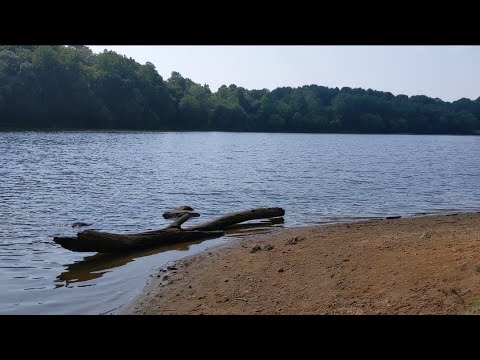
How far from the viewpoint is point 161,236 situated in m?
A: 13.3

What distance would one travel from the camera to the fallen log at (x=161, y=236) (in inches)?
446

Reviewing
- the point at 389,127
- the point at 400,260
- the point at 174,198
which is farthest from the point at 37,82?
the point at 389,127

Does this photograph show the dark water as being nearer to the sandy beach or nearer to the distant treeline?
the sandy beach

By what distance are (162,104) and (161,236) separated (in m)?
109

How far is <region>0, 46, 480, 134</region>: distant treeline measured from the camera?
9012cm

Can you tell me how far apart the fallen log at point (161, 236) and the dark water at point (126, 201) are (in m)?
0.35

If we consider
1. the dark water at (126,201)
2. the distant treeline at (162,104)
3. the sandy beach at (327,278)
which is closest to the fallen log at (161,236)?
the dark water at (126,201)

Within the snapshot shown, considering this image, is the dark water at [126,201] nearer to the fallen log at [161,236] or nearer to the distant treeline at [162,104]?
the fallen log at [161,236]

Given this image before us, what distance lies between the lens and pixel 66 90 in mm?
95438

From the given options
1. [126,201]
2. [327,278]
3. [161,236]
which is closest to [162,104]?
[126,201]
